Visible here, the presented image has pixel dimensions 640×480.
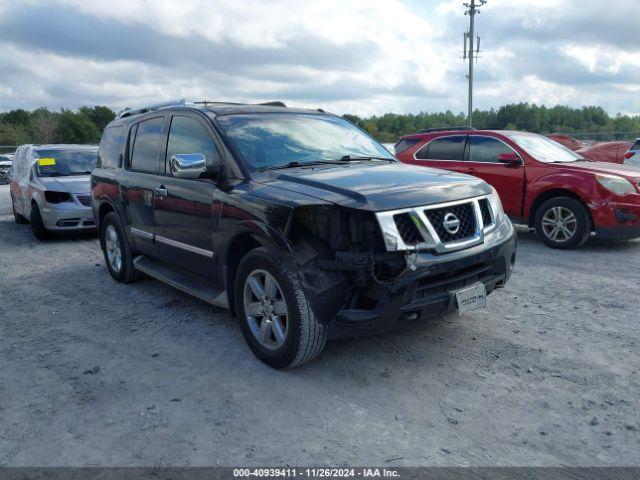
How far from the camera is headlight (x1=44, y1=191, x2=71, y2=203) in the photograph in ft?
30.9

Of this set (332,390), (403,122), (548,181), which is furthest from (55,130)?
(332,390)

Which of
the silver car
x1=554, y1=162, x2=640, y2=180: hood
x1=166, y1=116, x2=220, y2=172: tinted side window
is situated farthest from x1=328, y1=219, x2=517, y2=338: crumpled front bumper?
the silver car

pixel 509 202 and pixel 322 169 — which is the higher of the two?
pixel 322 169

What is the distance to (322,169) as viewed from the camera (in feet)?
14.1

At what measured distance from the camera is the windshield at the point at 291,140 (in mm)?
4441

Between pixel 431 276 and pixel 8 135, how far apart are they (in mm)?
61329

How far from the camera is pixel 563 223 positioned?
777cm

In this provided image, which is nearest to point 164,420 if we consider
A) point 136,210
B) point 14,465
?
point 14,465

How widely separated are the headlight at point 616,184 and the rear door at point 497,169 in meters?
1.10

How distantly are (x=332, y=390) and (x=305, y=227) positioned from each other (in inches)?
41.7

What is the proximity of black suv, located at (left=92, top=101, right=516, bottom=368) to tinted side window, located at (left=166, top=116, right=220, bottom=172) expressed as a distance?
2cm

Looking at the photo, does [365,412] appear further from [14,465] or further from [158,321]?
[158,321]

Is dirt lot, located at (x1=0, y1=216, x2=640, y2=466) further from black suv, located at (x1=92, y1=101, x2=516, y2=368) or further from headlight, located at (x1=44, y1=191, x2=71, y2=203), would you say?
headlight, located at (x1=44, y1=191, x2=71, y2=203)

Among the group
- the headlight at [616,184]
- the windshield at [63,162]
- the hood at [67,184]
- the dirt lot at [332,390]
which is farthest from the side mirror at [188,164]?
the windshield at [63,162]
